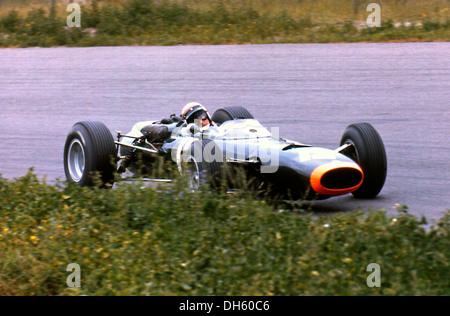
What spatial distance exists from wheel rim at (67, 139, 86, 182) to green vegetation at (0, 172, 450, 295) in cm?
165

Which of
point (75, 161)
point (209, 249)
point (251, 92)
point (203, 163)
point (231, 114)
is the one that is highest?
point (251, 92)

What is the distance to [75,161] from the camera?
9.08 metres

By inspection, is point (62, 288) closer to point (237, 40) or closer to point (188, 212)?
point (188, 212)

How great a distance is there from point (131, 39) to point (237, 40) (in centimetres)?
287

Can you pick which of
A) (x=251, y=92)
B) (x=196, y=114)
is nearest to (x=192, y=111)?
(x=196, y=114)

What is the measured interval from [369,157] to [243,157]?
4.96ft

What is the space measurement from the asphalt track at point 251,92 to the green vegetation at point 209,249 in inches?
124

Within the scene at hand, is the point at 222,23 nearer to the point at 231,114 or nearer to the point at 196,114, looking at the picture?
the point at 231,114

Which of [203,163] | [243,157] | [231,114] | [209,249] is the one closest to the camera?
[209,249]

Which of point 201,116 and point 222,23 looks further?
point 222,23

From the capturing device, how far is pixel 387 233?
580 centimetres

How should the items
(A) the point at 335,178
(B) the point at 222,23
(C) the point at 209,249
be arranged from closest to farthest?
(C) the point at 209,249 → (A) the point at 335,178 → (B) the point at 222,23

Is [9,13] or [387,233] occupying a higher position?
[9,13]

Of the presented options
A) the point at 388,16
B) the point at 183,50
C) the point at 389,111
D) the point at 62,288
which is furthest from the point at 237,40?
the point at 62,288
